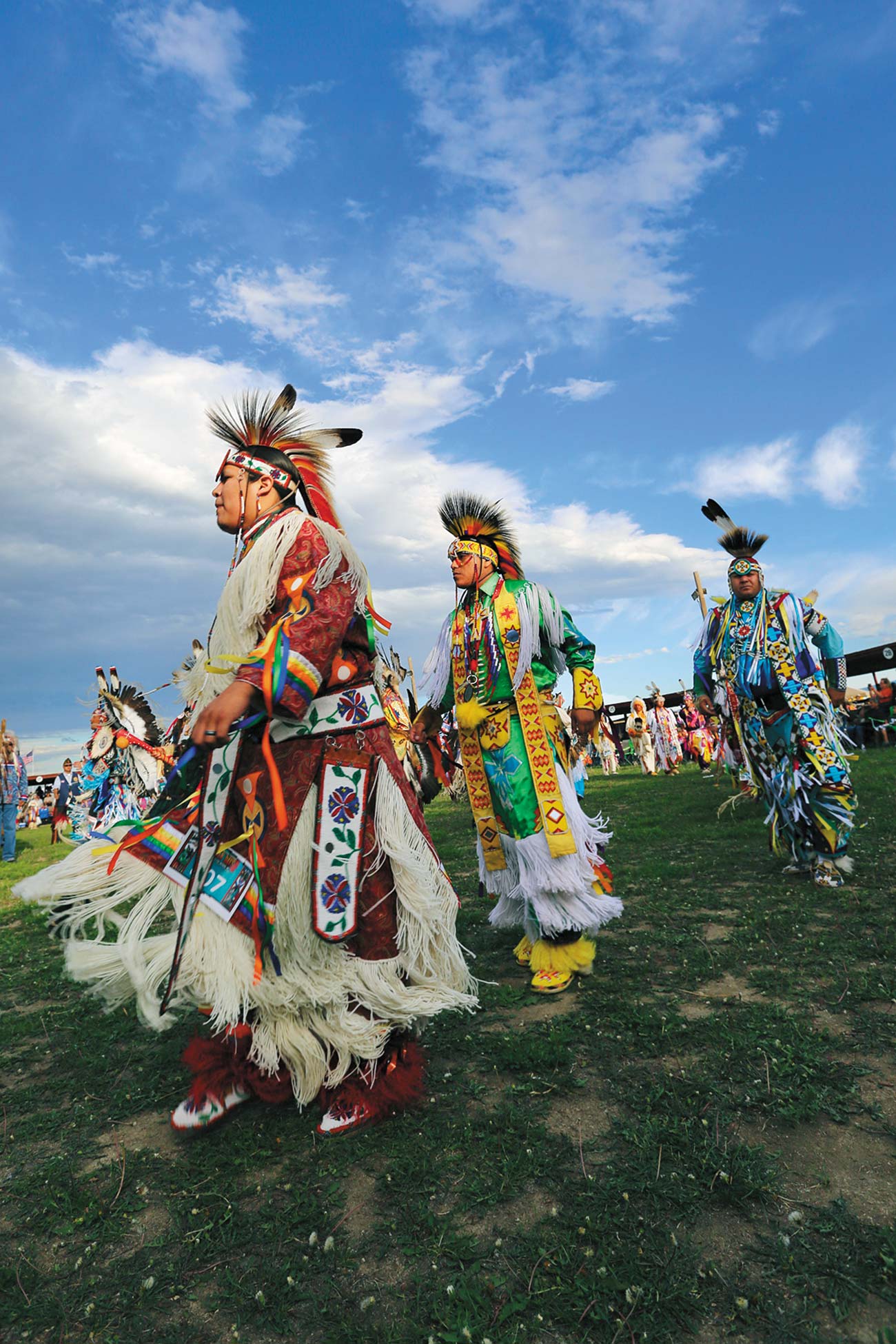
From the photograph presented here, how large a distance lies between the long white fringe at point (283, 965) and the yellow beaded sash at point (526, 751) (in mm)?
1316

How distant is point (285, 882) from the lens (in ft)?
7.64

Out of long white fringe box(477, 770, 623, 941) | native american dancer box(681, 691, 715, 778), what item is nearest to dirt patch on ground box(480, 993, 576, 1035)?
long white fringe box(477, 770, 623, 941)

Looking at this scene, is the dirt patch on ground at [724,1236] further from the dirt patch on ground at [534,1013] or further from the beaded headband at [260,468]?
the beaded headband at [260,468]

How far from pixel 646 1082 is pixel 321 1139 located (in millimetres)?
1089

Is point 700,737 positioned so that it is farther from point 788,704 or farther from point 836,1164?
point 836,1164

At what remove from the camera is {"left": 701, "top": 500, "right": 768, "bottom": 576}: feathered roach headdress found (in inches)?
222

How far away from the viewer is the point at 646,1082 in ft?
8.24

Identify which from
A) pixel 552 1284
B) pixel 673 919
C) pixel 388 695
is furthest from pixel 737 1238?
pixel 388 695

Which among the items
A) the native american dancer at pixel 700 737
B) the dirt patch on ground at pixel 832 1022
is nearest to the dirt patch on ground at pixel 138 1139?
the dirt patch on ground at pixel 832 1022

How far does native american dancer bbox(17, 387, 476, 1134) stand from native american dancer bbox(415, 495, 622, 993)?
1140 mm

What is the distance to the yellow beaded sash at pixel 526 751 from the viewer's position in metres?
3.71

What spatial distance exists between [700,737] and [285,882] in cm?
1845

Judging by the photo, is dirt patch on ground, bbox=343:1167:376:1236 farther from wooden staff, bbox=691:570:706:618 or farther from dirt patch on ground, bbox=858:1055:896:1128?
wooden staff, bbox=691:570:706:618

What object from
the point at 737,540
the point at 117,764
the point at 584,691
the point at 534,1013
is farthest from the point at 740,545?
the point at 117,764
